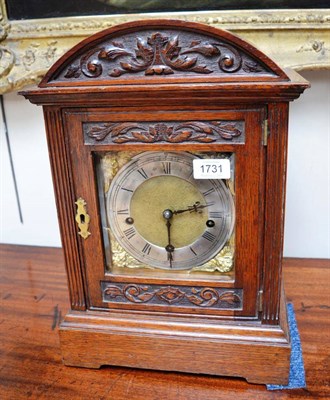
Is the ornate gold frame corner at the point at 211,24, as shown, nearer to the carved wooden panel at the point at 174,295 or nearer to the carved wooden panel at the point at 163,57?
the carved wooden panel at the point at 163,57

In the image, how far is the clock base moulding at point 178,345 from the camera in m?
0.76

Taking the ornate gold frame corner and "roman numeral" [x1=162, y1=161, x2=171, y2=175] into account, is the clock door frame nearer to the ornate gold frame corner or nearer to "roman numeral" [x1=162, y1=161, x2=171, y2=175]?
"roman numeral" [x1=162, y1=161, x2=171, y2=175]

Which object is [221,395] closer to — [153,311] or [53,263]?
[153,311]

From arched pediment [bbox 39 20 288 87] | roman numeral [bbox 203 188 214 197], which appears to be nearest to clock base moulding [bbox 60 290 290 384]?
roman numeral [bbox 203 188 214 197]

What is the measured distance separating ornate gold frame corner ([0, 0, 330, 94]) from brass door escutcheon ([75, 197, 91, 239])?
45cm

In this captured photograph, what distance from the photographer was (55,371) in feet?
2.69

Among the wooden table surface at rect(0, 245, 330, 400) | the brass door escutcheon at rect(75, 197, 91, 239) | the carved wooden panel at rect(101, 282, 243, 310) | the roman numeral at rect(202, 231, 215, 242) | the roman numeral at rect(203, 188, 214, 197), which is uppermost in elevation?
the roman numeral at rect(203, 188, 214, 197)

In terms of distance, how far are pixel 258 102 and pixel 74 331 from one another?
542 millimetres

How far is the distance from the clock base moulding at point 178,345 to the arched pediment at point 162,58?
438 millimetres

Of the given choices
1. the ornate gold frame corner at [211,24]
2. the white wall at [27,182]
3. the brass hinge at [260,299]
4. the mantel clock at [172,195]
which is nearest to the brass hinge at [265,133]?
the mantel clock at [172,195]

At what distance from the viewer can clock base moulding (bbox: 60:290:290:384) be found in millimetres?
761

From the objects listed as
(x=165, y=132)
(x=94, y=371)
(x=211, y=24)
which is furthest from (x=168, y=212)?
(x=211, y=24)

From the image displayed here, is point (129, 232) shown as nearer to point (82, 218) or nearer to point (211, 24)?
point (82, 218)

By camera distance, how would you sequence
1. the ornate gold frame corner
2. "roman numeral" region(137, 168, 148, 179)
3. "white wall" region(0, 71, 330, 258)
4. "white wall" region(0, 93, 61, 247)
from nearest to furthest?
1. "roman numeral" region(137, 168, 148, 179)
2. the ornate gold frame corner
3. "white wall" region(0, 71, 330, 258)
4. "white wall" region(0, 93, 61, 247)
